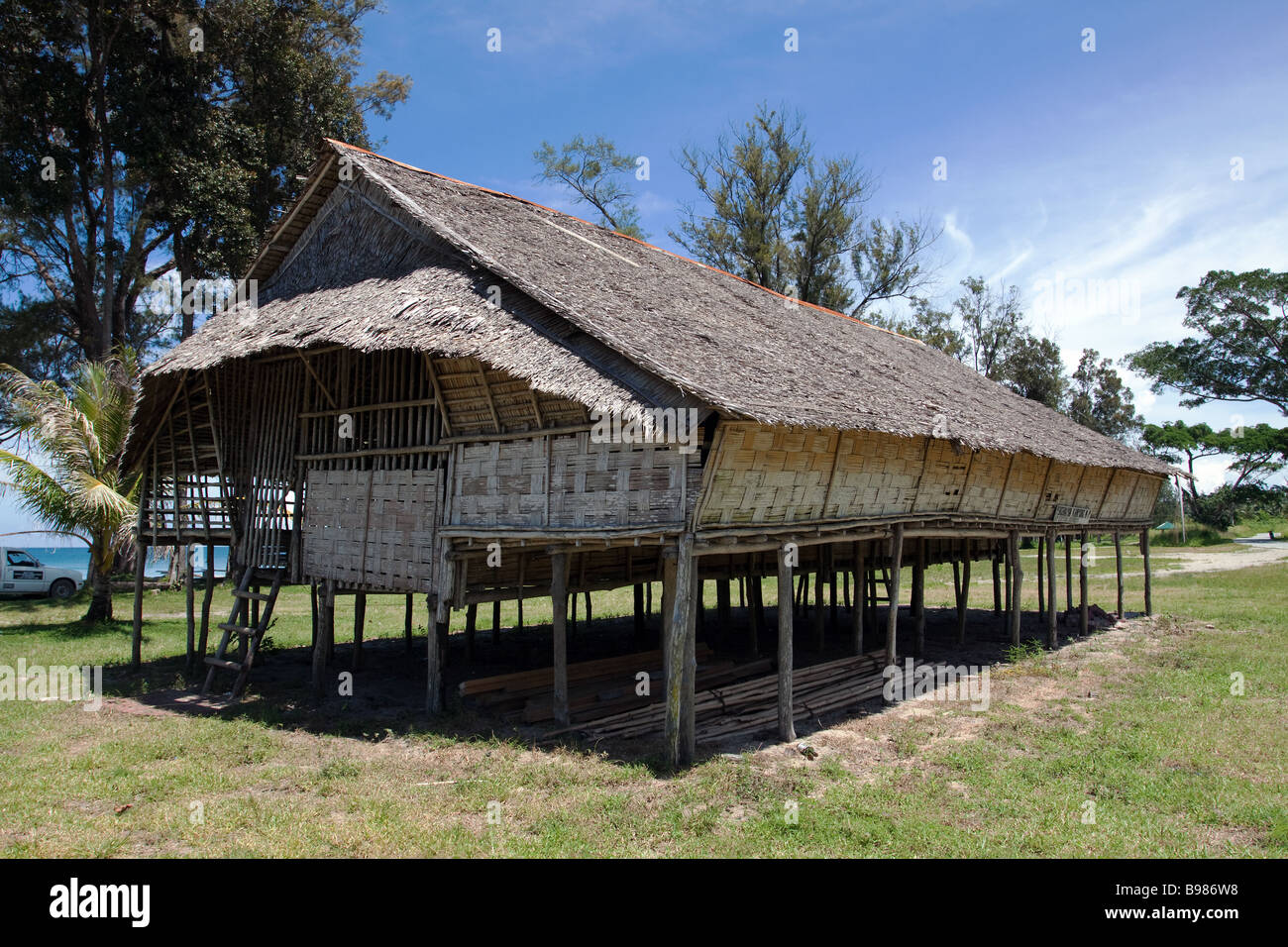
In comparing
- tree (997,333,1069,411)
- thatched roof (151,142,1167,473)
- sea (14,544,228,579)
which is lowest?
sea (14,544,228,579)

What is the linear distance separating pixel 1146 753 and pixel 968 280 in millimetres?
38842

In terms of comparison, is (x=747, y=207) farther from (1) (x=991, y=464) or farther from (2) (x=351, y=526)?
(2) (x=351, y=526)

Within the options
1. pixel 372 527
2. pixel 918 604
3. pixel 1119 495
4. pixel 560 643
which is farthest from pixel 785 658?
pixel 1119 495

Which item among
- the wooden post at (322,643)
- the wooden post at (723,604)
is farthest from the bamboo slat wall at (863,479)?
the wooden post at (723,604)

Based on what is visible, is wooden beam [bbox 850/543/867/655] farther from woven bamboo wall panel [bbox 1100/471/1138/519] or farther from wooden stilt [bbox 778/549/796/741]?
woven bamboo wall panel [bbox 1100/471/1138/519]

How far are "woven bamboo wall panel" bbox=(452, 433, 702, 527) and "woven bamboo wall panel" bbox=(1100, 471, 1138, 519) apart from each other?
558 inches

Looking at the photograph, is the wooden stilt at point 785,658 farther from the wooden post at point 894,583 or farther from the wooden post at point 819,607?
the wooden post at point 819,607

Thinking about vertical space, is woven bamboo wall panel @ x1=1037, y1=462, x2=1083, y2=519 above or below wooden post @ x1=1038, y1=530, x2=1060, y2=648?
above

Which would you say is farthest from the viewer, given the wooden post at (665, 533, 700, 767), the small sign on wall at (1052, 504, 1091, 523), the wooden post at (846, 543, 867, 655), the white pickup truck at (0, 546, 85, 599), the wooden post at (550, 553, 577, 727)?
the white pickup truck at (0, 546, 85, 599)

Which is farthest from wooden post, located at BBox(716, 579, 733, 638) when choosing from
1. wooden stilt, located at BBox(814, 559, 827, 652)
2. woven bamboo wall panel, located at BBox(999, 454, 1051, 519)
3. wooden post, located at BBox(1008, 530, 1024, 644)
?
woven bamboo wall panel, located at BBox(999, 454, 1051, 519)

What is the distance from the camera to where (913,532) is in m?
12.8

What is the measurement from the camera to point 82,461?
18.3 metres

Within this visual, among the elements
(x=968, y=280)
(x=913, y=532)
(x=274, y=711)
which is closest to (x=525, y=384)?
(x=274, y=711)

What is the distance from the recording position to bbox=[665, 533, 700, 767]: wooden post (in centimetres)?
851
